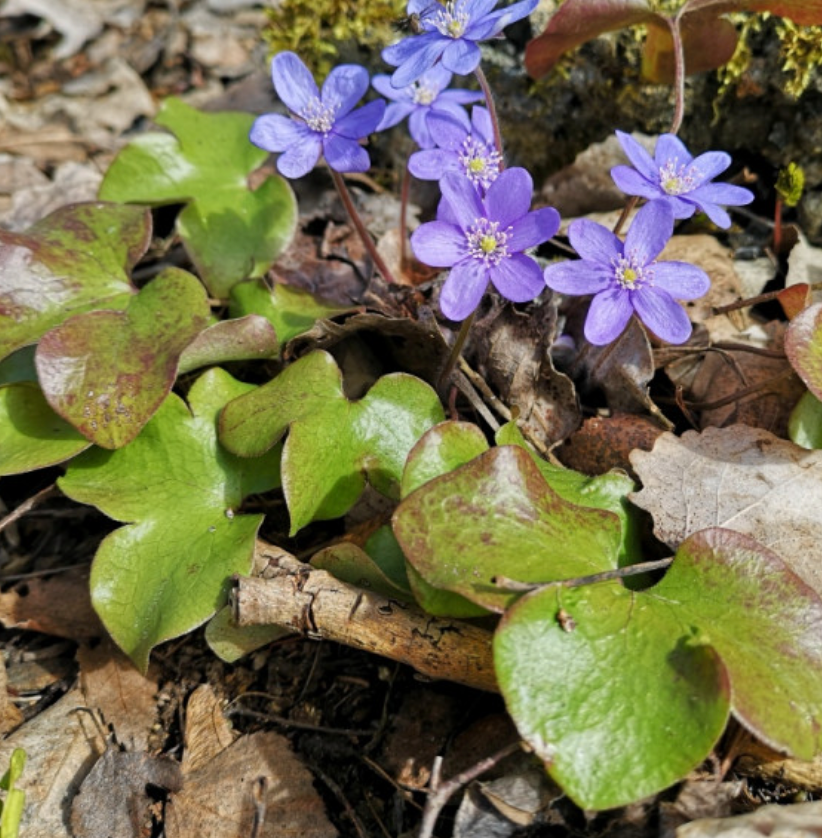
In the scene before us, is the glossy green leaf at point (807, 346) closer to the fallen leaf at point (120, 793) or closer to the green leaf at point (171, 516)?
the green leaf at point (171, 516)

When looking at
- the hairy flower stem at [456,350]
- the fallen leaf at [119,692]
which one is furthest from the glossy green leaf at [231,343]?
the fallen leaf at [119,692]

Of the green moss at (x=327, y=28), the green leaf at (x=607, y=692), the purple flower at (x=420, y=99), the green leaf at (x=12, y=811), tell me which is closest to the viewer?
the green leaf at (x=607, y=692)

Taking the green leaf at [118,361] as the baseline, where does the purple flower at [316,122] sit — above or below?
above

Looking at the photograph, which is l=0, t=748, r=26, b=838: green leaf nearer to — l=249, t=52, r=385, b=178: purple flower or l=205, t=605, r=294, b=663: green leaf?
l=205, t=605, r=294, b=663: green leaf

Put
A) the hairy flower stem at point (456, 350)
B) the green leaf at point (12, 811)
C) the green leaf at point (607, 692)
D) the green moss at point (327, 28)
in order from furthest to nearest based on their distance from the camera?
the green moss at point (327, 28) < the hairy flower stem at point (456, 350) < the green leaf at point (12, 811) < the green leaf at point (607, 692)

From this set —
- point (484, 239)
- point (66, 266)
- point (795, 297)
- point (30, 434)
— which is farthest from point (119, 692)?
point (795, 297)

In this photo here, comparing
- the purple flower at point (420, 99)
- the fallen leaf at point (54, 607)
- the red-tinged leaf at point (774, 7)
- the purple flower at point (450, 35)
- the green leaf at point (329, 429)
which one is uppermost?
the purple flower at point (450, 35)
